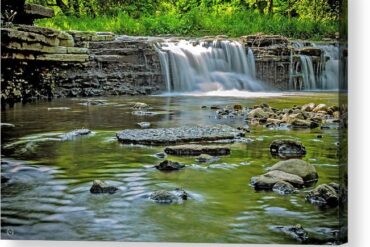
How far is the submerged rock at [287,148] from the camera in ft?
12.6

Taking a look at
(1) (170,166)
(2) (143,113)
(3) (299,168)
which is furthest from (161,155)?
(3) (299,168)

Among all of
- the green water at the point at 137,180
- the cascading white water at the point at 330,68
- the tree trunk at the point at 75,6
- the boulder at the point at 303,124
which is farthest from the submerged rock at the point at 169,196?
the tree trunk at the point at 75,6

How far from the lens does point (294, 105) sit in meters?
3.89

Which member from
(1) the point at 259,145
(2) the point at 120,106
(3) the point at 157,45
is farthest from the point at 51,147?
(1) the point at 259,145

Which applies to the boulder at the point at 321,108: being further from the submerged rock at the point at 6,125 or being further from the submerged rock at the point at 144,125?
the submerged rock at the point at 6,125

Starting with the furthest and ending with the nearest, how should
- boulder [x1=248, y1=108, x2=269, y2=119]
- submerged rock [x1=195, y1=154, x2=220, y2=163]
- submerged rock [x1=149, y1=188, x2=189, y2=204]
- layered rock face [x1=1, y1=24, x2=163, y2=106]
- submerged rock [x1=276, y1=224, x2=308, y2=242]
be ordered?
layered rock face [x1=1, y1=24, x2=163, y2=106], boulder [x1=248, y1=108, x2=269, y2=119], submerged rock [x1=195, y1=154, x2=220, y2=163], submerged rock [x1=149, y1=188, x2=189, y2=204], submerged rock [x1=276, y1=224, x2=308, y2=242]

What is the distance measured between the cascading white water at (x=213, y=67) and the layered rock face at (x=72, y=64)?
16 centimetres

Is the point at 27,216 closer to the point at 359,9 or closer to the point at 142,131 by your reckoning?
the point at 142,131

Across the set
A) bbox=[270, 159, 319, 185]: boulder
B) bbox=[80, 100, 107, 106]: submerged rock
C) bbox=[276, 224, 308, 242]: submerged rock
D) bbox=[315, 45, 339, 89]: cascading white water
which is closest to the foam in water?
bbox=[315, 45, 339, 89]: cascading white water

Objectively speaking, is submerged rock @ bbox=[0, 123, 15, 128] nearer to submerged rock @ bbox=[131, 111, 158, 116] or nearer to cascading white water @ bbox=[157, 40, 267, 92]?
submerged rock @ bbox=[131, 111, 158, 116]

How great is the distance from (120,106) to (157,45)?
1.47 feet

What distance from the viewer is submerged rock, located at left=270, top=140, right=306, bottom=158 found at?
3.83 m

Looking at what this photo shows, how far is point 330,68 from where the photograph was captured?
3.80m

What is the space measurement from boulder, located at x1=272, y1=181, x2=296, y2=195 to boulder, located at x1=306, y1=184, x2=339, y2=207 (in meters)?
0.10
